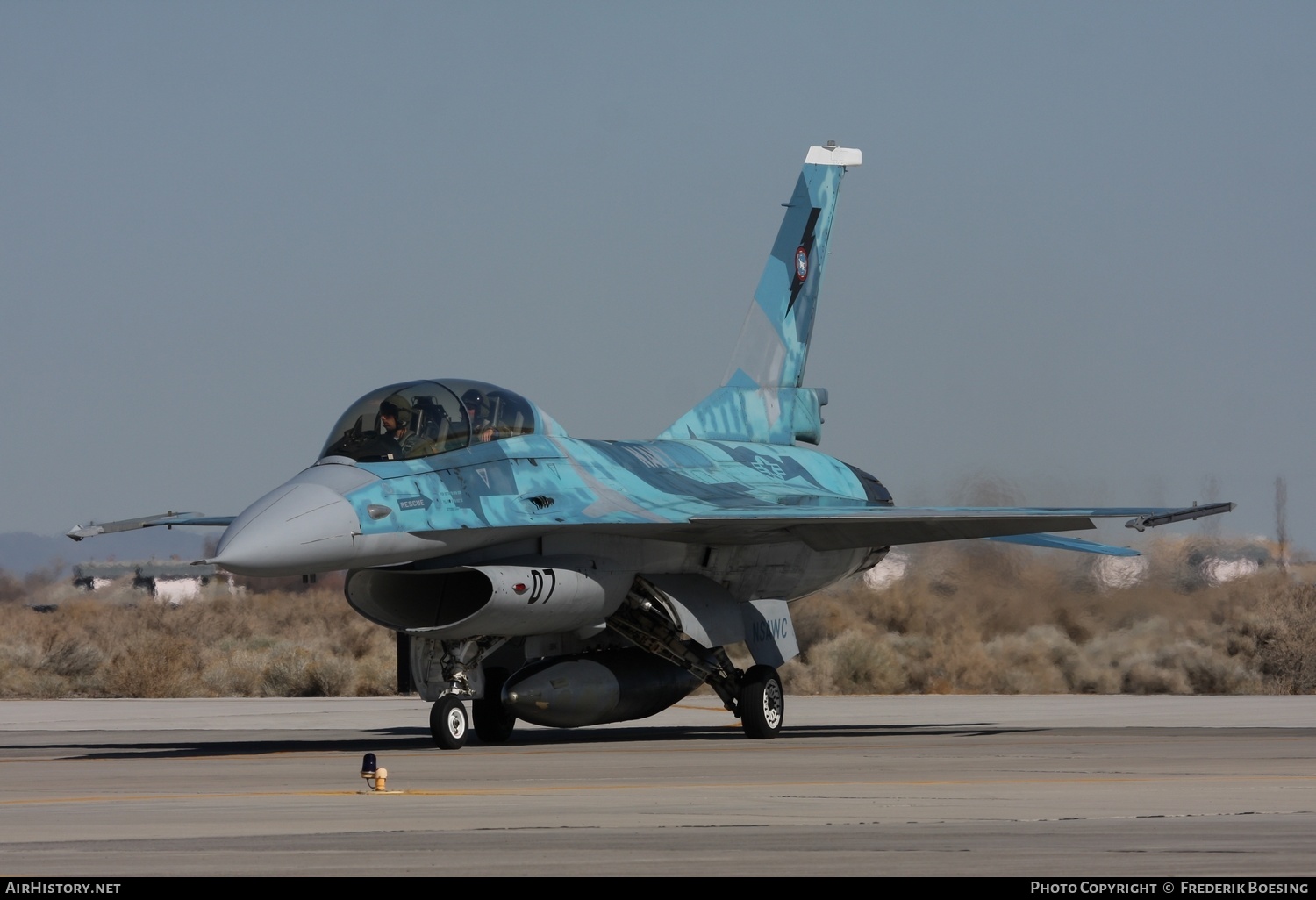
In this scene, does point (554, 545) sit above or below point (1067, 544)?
above

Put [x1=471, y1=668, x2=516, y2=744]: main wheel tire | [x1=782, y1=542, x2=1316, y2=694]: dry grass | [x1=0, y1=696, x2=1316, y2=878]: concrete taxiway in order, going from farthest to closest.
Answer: [x1=782, y1=542, x2=1316, y2=694]: dry grass
[x1=471, y1=668, x2=516, y2=744]: main wheel tire
[x1=0, y1=696, x2=1316, y2=878]: concrete taxiway

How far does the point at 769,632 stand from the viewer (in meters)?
17.5

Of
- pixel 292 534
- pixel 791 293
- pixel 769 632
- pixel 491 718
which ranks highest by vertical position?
pixel 791 293

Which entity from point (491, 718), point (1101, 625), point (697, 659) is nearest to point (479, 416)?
point (491, 718)

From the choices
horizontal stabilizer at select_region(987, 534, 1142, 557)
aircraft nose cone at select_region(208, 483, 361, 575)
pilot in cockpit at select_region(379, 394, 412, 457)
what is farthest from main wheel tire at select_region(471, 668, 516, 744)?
horizontal stabilizer at select_region(987, 534, 1142, 557)

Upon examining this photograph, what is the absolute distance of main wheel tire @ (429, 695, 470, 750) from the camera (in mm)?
14555

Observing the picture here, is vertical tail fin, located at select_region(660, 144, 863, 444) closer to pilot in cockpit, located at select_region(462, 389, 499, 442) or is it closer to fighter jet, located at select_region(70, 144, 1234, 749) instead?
fighter jet, located at select_region(70, 144, 1234, 749)

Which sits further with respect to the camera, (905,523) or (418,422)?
(905,523)

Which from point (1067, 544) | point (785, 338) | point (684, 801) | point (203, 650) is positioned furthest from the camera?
point (203, 650)

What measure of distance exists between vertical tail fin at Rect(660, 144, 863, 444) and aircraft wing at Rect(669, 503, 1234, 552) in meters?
3.04

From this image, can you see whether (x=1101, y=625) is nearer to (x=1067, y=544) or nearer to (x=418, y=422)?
(x=1067, y=544)

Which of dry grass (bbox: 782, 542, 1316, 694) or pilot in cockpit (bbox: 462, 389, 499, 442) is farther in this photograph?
dry grass (bbox: 782, 542, 1316, 694)

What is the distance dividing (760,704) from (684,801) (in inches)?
272

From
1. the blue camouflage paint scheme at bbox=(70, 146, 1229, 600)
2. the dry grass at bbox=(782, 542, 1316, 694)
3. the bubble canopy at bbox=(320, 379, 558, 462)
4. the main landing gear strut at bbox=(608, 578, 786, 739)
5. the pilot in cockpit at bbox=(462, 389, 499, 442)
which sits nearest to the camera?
the blue camouflage paint scheme at bbox=(70, 146, 1229, 600)
